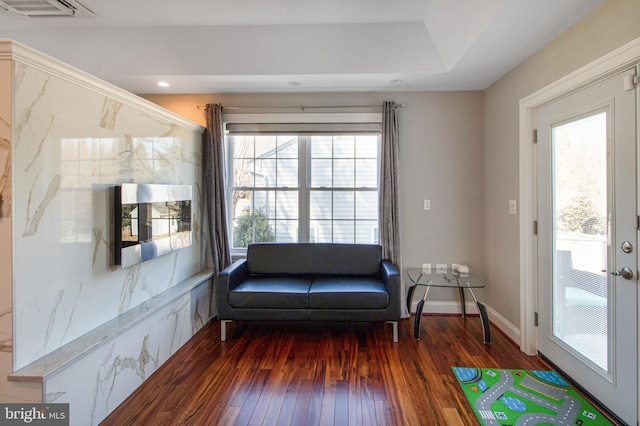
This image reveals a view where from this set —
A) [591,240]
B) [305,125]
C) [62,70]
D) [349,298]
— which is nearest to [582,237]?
[591,240]

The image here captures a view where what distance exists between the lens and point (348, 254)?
3.23 meters

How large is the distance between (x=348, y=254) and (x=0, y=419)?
106 inches

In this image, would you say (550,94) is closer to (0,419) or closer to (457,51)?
(457,51)

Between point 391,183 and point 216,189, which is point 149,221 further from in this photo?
point 391,183

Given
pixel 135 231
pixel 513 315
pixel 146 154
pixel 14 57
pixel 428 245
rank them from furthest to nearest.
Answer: pixel 428 245, pixel 513 315, pixel 146 154, pixel 135 231, pixel 14 57

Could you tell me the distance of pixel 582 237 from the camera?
1.99 meters

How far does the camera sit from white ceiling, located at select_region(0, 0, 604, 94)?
2.52 metres

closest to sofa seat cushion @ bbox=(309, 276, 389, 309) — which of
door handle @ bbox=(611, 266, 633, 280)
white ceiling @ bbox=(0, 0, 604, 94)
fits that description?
door handle @ bbox=(611, 266, 633, 280)

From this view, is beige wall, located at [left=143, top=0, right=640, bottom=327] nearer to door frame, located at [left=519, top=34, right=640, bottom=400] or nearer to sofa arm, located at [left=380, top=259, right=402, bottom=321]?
door frame, located at [left=519, top=34, right=640, bottom=400]

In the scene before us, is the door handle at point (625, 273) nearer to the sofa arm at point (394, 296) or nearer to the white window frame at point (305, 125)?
the sofa arm at point (394, 296)

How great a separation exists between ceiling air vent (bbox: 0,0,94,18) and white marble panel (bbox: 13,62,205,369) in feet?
3.55

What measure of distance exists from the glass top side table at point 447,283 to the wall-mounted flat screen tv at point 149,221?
7.63ft

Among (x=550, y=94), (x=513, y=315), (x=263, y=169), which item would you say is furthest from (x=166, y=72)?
(x=513, y=315)

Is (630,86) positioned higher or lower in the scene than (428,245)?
higher
